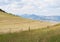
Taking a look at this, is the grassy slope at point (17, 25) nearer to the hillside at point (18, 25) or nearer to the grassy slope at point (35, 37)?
the hillside at point (18, 25)

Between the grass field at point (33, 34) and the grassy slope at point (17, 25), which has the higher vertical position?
the grass field at point (33, 34)

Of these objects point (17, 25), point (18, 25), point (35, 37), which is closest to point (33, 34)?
point (35, 37)

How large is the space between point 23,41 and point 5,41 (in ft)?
5.76

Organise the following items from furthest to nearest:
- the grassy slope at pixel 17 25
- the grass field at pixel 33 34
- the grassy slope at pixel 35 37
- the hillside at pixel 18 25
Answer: the grassy slope at pixel 17 25
the hillside at pixel 18 25
the grass field at pixel 33 34
the grassy slope at pixel 35 37

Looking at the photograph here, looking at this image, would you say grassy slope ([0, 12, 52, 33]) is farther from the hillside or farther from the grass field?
the grass field

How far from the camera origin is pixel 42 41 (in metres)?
18.5

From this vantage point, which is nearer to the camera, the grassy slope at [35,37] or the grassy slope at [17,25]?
the grassy slope at [35,37]

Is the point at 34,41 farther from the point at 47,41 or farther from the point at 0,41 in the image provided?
the point at 0,41

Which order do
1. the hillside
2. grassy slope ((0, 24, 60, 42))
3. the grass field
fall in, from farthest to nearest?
the hillside < the grass field < grassy slope ((0, 24, 60, 42))

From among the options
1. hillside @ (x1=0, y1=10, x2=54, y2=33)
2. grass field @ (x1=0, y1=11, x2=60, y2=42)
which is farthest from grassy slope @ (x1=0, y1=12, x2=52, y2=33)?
grass field @ (x1=0, y1=11, x2=60, y2=42)

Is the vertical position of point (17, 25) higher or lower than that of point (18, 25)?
higher

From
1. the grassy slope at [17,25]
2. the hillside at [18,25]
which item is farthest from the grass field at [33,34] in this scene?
the grassy slope at [17,25]

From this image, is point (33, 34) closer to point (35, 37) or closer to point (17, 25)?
point (35, 37)

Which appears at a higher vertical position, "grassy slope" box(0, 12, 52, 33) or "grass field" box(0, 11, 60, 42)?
"grass field" box(0, 11, 60, 42)
